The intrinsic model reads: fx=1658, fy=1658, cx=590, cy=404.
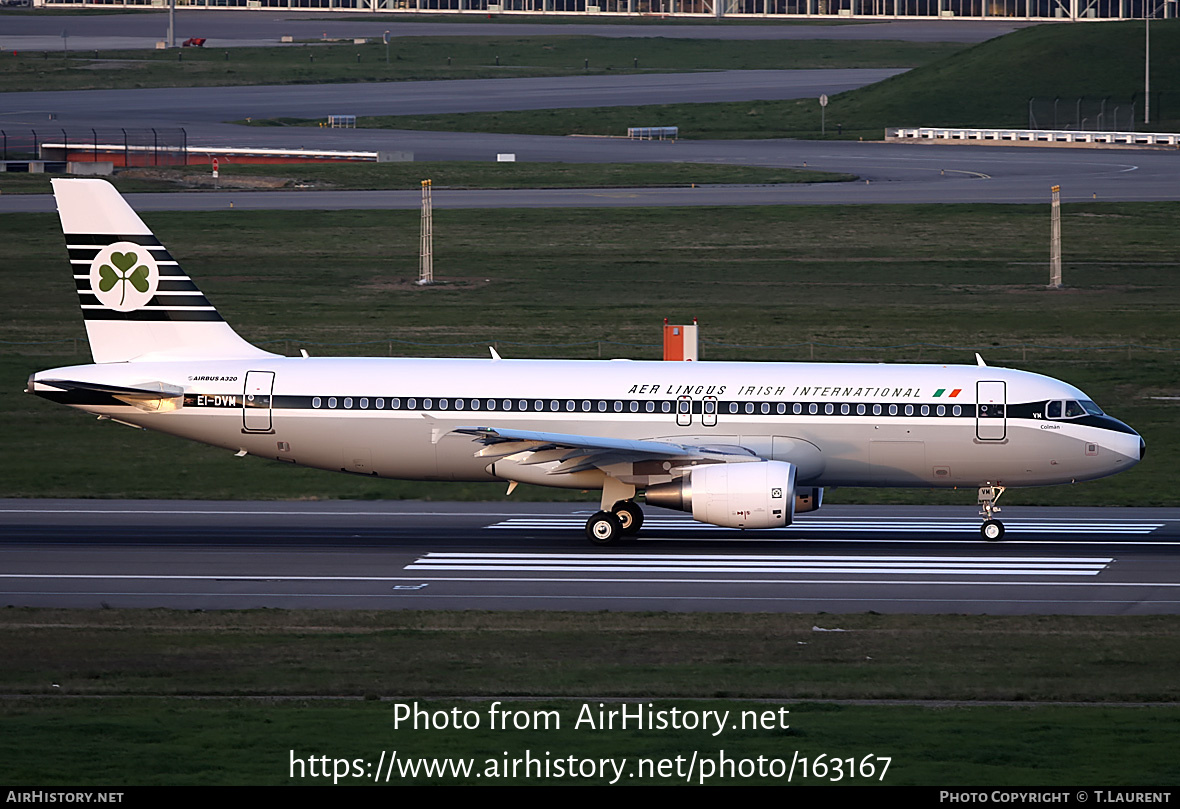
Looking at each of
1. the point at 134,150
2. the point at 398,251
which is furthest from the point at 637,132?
the point at 398,251

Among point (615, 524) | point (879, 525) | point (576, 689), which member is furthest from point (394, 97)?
point (576, 689)

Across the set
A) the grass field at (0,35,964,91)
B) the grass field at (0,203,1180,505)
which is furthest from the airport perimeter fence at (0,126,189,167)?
the grass field at (0,35,964,91)

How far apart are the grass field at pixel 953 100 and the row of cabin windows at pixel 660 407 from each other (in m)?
85.9

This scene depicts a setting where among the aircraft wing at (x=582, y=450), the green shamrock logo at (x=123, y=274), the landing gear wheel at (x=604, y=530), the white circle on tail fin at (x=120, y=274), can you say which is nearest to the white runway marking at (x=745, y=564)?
the landing gear wheel at (x=604, y=530)

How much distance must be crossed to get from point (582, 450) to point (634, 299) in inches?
1297

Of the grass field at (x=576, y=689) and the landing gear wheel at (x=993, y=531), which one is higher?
the landing gear wheel at (x=993, y=531)

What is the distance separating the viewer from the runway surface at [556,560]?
31.3 metres

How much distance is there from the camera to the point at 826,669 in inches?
1020

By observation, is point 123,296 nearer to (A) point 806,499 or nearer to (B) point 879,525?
(A) point 806,499

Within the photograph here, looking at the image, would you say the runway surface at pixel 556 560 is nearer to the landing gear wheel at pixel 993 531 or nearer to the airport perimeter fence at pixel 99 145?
the landing gear wheel at pixel 993 531

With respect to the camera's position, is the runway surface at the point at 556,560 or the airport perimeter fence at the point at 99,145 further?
the airport perimeter fence at the point at 99,145

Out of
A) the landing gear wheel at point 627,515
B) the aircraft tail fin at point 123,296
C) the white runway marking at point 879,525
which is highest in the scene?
the aircraft tail fin at point 123,296

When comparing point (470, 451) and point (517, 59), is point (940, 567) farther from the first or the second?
point (517, 59)

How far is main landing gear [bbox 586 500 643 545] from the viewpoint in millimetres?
36688
